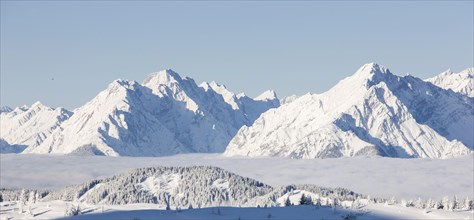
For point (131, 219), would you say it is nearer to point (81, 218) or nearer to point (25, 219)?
point (81, 218)

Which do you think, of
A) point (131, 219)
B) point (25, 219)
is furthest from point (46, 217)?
point (131, 219)

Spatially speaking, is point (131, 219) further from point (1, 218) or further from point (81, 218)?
point (1, 218)

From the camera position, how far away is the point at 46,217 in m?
200

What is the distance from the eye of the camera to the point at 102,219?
199875 mm

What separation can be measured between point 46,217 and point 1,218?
384 inches

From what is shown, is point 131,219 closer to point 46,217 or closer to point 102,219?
point 102,219

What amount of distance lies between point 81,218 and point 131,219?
1104 cm

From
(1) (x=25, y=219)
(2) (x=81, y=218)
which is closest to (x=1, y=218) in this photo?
(1) (x=25, y=219)

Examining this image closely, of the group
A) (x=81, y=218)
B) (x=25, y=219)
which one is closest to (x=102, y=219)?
(x=81, y=218)

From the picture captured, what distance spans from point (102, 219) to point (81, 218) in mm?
4786

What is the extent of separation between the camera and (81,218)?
198m

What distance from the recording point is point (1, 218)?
646 feet

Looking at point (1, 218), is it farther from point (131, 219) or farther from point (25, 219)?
point (131, 219)

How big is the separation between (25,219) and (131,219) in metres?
23.4
